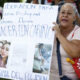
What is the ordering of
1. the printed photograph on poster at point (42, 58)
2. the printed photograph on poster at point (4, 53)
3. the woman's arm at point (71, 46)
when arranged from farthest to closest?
the printed photograph on poster at point (4, 53) → the printed photograph on poster at point (42, 58) → the woman's arm at point (71, 46)

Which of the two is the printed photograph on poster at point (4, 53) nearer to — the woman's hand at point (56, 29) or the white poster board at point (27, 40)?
the white poster board at point (27, 40)

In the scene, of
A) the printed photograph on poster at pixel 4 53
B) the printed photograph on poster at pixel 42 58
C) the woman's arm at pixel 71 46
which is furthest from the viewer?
the printed photograph on poster at pixel 4 53

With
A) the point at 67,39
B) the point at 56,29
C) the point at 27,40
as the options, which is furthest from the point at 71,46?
the point at 27,40

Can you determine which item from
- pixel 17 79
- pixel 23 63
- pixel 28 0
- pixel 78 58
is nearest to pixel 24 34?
pixel 23 63

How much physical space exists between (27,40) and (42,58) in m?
0.25

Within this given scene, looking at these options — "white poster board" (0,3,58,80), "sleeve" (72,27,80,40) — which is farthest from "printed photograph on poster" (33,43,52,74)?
"sleeve" (72,27,80,40)

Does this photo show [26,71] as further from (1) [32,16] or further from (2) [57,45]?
(1) [32,16]

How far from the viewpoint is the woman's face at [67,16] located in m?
2.31

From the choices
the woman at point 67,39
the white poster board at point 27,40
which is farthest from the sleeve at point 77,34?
the white poster board at point 27,40

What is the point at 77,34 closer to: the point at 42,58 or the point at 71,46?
the point at 71,46

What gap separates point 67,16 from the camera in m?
2.31

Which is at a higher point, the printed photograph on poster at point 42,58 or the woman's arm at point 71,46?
the woman's arm at point 71,46

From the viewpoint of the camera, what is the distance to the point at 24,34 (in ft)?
7.93

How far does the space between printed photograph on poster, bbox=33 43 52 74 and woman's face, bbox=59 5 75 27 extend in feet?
0.89
